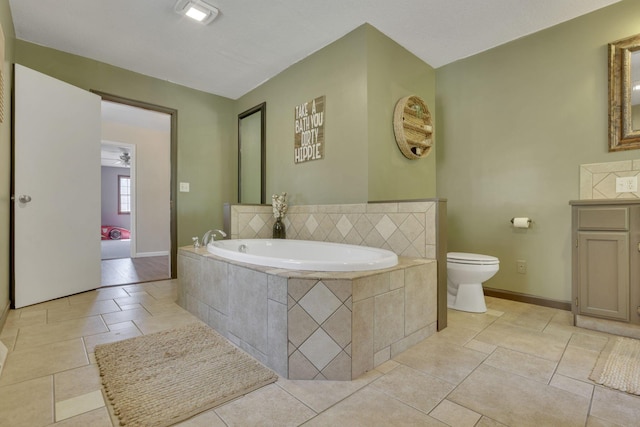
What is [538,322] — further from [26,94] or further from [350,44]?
[26,94]

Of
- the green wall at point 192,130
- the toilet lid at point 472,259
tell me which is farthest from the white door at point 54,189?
the toilet lid at point 472,259

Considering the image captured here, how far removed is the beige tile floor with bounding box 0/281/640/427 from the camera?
1.12m

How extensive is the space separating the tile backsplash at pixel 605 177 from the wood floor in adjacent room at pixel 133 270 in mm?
4060

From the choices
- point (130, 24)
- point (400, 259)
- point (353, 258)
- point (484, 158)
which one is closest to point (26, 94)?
point (130, 24)

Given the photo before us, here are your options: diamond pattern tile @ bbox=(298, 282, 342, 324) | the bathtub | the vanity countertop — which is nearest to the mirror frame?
the vanity countertop

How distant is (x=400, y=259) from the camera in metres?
2.00

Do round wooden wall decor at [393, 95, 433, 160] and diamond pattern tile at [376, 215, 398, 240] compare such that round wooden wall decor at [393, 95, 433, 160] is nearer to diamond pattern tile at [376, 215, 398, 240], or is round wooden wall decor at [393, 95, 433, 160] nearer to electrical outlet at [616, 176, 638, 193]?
diamond pattern tile at [376, 215, 398, 240]

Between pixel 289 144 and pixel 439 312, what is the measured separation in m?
2.08

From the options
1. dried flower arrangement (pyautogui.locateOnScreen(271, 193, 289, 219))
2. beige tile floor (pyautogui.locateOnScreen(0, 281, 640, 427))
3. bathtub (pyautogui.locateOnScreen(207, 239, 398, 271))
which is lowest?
beige tile floor (pyautogui.locateOnScreen(0, 281, 640, 427))

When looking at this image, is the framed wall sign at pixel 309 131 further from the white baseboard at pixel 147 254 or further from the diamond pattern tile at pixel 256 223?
the white baseboard at pixel 147 254

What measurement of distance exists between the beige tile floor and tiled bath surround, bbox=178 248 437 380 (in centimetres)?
7

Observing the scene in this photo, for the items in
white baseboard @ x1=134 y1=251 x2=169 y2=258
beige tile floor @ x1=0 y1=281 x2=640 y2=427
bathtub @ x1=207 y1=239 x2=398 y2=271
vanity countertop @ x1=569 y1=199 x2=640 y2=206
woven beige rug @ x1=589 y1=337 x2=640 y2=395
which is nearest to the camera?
beige tile floor @ x1=0 y1=281 x2=640 y2=427

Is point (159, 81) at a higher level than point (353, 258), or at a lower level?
higher

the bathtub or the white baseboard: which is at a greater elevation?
the bathtub
